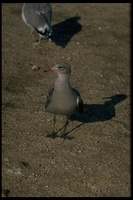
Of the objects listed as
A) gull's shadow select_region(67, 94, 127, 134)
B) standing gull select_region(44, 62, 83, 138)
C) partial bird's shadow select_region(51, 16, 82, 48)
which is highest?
→ standing gull select_region(44, 62, 83, 138)

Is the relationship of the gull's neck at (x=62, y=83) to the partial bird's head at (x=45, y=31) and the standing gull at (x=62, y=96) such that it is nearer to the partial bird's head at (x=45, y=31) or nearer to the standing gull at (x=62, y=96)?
the standing gull at (x=62, y=96)

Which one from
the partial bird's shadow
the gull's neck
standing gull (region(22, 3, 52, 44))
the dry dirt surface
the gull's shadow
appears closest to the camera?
the dry dirt surface

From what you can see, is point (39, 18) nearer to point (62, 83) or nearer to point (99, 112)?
point (99, 112)

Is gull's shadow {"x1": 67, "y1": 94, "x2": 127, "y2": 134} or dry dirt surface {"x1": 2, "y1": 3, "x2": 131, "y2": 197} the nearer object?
dry dirt surface {"x1": 2, "y1": 3, "x2": 131, "y2": 197}

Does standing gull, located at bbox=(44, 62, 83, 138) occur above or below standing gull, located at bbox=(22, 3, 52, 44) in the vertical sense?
above

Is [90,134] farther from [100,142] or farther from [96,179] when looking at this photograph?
[96,179]

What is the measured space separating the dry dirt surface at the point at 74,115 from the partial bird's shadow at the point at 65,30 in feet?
0.10

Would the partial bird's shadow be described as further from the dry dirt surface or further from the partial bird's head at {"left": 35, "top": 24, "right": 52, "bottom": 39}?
the partial bird's head at {"left": 35, "top": 24, "right": 52, "bottom": 39}

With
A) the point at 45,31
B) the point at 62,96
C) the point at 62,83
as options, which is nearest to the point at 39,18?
the point at 45,31

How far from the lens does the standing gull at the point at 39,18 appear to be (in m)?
12.8

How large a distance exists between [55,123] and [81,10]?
766 cm

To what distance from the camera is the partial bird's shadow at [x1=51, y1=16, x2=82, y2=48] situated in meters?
13.6

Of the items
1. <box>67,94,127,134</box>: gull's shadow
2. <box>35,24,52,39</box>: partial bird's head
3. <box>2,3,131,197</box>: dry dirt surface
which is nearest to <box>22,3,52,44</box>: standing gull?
<box>35,24,52,39</box>: partial bird's head

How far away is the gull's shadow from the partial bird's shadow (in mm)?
3394
